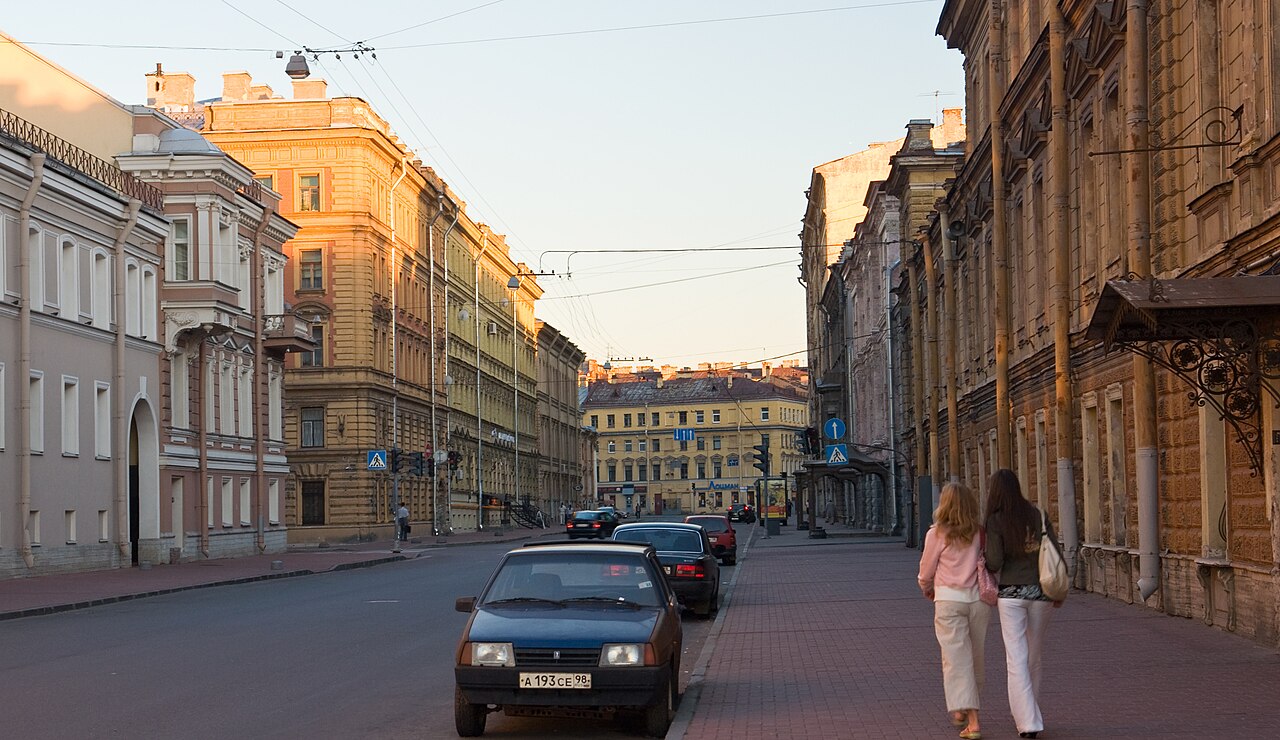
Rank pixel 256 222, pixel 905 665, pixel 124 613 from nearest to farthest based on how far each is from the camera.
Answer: pixel 905 665, pixel 124 613, pixel 256 222

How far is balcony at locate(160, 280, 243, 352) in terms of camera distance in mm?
44969

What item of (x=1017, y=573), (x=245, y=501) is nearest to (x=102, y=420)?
(x=245, y=501)

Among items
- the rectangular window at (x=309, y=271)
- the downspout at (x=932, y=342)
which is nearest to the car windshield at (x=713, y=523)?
the downspout at (x=932, y=342)

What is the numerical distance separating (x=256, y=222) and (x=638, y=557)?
135ft

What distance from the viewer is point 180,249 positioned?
46719 millimetres

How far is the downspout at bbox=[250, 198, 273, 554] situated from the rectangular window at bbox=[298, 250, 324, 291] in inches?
646

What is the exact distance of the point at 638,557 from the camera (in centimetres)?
1248

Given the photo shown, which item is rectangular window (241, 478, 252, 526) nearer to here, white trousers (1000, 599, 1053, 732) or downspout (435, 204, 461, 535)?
downspout (435, 204, 461, 535)

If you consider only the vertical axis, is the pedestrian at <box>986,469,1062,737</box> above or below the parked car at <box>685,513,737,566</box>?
above

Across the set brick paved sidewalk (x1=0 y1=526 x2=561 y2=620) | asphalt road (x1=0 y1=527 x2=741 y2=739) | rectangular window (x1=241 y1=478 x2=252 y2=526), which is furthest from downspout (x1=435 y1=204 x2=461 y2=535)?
asphalt road (x1=0 y1=527 x2=741 y2=739)

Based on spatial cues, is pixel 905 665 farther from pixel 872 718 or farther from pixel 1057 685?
pixel 872 718

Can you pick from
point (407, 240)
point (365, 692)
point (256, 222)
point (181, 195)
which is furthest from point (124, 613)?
point (407, 240)

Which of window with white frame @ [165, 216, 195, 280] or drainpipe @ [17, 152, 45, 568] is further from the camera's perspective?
window with white frame @ [165, 216, 195, 280]

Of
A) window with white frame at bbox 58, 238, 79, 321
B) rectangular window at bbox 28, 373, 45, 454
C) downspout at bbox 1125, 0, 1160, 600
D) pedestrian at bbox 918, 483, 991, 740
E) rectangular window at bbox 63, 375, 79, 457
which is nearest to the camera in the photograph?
pedestrian at bbox 918, 483, 991, 740
